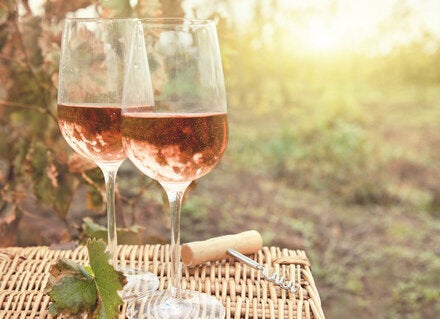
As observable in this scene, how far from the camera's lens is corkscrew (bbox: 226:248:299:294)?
979 mm

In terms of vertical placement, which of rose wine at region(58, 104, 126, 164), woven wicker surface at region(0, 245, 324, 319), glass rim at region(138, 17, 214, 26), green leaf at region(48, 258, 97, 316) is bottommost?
woven wicker surface at region(0, 245, 324, 319)

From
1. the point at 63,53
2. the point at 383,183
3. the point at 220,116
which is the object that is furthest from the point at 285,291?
the point at 383,183

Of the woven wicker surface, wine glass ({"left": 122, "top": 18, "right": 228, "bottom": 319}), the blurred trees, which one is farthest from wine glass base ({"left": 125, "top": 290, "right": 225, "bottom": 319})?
the blurred trees

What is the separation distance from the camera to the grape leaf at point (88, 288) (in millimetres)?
792

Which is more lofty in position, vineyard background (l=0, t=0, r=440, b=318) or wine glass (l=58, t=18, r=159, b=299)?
wine glass (l=58, t=18, r=159, b=299)

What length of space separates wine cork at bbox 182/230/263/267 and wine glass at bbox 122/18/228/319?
0.26 m

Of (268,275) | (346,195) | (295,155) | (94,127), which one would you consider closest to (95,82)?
(94,127)

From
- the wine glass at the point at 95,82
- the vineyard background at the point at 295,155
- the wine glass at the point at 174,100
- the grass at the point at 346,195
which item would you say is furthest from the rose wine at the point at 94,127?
the grass at the point at 346,195

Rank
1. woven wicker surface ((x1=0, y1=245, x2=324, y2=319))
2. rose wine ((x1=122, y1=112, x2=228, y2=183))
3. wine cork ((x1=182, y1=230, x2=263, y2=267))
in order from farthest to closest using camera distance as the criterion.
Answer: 1. wine cork ((x1=182, y1=230, x2=263, y2=267))
2. woven wicker surface ((x1=0, y1=245, x2=324, y2=319))
3. rose wine ((x1=122, y1=112, x2=228, y2=183))

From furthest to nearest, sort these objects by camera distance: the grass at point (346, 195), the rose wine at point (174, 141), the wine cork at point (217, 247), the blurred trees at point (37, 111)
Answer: the grass at point (346, 195)
the blurred trees at point (37, 111)
the wine cork at point (217, 247)
the rose wine at point (174, 141)

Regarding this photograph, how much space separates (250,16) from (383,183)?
1.98 m

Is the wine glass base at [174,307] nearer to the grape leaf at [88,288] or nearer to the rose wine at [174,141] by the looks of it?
the grape leaf at [88,288]

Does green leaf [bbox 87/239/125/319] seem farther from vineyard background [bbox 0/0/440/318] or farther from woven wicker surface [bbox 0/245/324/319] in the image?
vineyard background [bbox 0/0/440/318]

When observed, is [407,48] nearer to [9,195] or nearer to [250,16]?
[250,16]
